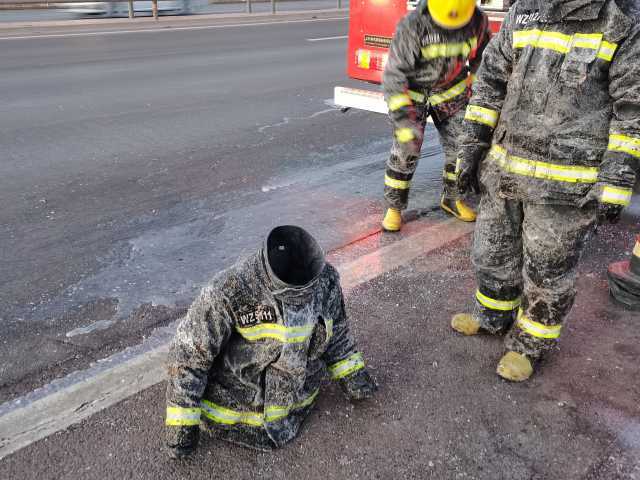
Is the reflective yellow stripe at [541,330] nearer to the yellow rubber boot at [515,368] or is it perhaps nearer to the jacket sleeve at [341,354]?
the yellow rubber boot at [515,368]

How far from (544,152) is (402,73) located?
1768 millimetres

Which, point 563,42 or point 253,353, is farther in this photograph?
point 563,42

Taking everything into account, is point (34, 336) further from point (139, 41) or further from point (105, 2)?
point (105, 2)

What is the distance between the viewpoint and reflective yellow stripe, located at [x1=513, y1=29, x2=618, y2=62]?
2.62 metres

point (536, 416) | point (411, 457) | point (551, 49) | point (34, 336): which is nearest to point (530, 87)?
point (551, 49)

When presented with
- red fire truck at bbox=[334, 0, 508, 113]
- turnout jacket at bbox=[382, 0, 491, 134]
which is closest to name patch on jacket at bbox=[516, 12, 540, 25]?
turnout jacket at bbox=[382, 0, 491, 134]

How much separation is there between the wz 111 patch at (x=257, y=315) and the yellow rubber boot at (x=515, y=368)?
1.29 m

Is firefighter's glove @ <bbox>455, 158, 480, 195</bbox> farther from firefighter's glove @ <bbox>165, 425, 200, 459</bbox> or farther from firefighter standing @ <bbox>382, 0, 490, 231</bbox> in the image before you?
firefighter's glove @ <bbox>165, 425, 200, 459</bbox>

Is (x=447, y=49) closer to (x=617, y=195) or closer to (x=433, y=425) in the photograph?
(x=617, y=195)

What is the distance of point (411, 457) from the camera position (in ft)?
8.48

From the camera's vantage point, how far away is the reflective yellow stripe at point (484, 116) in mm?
3055

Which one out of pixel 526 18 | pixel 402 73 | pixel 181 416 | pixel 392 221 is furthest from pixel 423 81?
pixel 181 416

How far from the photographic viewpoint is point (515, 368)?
3.07m

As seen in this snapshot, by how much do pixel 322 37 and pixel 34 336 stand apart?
42.1 ft
